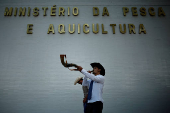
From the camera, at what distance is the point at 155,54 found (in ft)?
16.1

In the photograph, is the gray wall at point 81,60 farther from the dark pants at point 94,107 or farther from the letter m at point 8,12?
the dark pants at point 94,107

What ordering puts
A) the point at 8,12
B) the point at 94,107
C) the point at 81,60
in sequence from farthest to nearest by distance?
Answer: 1. the point at 8,12
2. the point at 81,60
3. the point at 94,107

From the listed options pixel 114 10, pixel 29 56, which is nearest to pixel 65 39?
pixel 29 56

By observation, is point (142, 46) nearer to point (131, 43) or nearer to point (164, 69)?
point (131, 43)

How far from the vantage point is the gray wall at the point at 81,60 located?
4348 mm

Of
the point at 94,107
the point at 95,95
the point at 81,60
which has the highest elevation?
the point at 81,60

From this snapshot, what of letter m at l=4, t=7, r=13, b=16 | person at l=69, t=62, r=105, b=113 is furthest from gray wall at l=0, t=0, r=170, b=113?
person at l=69, t=62, r=105, b=113

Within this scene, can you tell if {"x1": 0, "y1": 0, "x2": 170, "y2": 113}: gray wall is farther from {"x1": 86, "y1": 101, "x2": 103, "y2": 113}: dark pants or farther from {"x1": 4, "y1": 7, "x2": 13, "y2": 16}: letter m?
{"x1": 86, "y1": 101, "x2": 103, "y2": 113}: dark pants

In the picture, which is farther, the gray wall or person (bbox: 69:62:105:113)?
the gray wall

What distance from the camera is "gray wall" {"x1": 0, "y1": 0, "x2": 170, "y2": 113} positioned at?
4348 mm

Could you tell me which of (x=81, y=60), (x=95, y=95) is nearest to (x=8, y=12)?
(x=81, y=60)

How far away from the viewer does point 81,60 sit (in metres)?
4.79

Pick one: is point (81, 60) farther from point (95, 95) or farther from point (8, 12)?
point (8, 12)

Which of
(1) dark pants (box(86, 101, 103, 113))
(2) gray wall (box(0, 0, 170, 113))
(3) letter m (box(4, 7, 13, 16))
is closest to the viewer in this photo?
(1) dark pants (box(86, 101, 103, 113))
